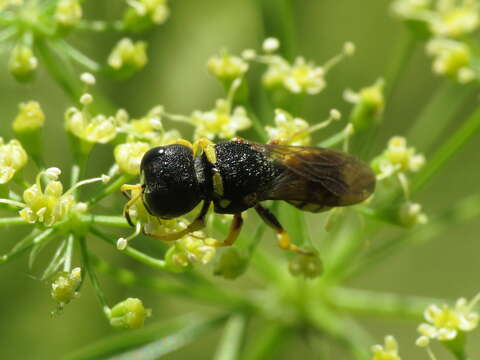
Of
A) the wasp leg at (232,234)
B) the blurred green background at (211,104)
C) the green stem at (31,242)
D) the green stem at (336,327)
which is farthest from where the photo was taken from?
the blurred green background at (211,104)

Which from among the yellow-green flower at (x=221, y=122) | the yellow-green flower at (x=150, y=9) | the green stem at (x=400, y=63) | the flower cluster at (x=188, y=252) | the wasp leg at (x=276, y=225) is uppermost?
the green stem at (x=400, y=63)

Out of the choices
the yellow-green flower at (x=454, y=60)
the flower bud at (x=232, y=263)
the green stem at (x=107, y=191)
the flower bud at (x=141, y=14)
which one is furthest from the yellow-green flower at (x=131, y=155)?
the yellow-green flower at (x=454, y=60)

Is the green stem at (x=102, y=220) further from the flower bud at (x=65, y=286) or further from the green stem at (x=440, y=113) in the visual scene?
the green stem at (x=440, y=113)

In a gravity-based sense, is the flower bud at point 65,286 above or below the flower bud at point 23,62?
below

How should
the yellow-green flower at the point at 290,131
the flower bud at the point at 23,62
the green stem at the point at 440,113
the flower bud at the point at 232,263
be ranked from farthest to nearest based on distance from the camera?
the green stem at the point at 440,113, the flower bud at the point at 23,62, the yellow-green flower at the point at 290,131, the flower bud at the point at 232,263

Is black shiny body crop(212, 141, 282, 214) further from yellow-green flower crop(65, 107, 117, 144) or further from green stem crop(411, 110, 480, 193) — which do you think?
green stem crop(411, 110, 480, 193)

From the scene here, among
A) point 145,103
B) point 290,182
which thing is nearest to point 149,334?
point 290,182
